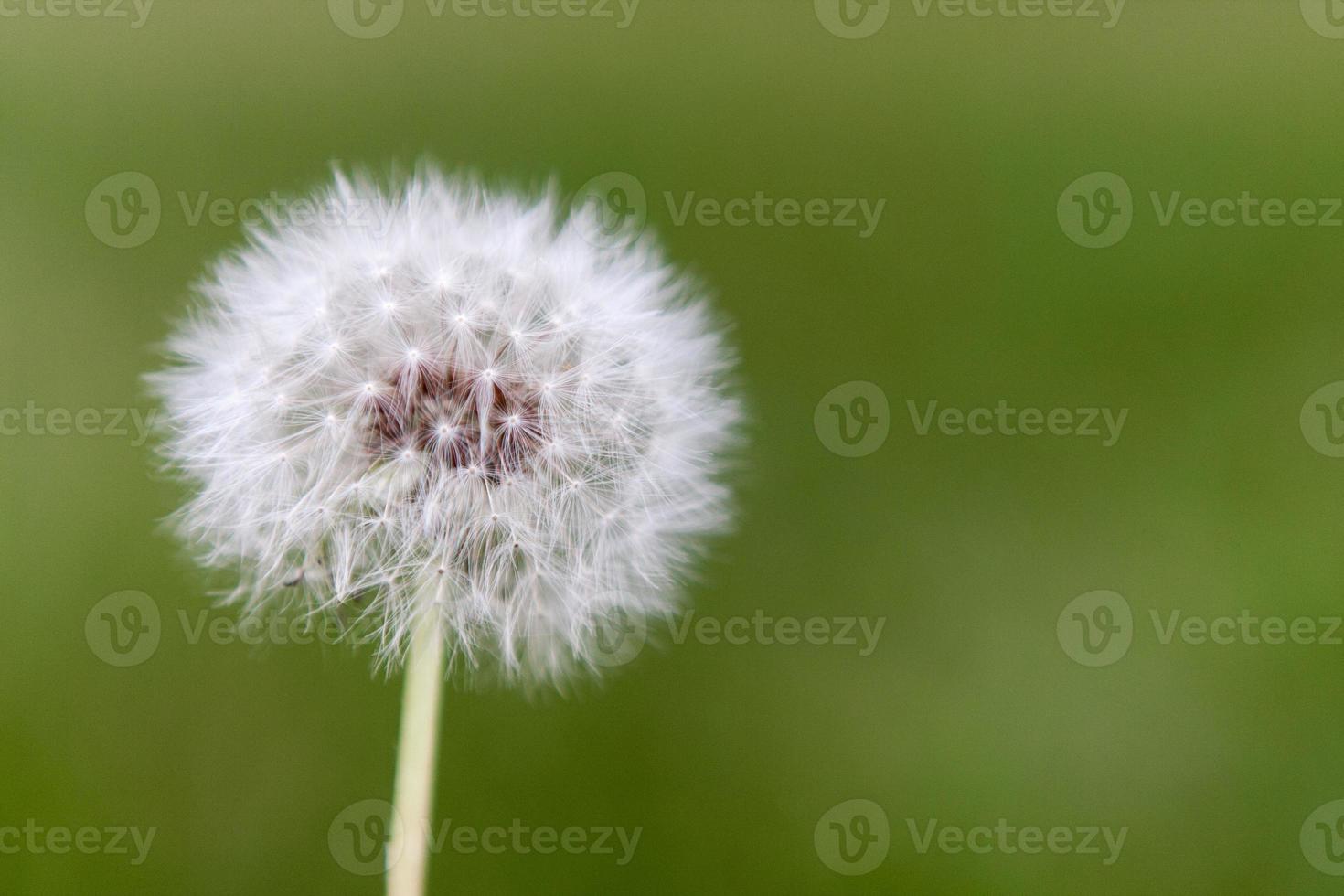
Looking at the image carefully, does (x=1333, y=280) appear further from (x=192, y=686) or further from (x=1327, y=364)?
(x=192, y=686)

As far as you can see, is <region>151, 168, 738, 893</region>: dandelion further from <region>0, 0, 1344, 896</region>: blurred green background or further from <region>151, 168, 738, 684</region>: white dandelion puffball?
<region>0, 0, 1344, 896</region>: blurred green background

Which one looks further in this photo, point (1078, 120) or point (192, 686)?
point (1078, 120)

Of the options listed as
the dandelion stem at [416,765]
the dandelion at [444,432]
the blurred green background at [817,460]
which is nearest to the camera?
the dandelion stem at [416,765]

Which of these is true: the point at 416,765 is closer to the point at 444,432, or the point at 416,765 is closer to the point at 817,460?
the point at 444,432

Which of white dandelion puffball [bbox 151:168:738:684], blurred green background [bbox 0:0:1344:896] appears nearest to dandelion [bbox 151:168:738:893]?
white dandelion puffball [bbox 151:168:738:684]

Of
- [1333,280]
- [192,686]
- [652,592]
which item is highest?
[1333,280]

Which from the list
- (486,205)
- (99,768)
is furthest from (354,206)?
(99,768)

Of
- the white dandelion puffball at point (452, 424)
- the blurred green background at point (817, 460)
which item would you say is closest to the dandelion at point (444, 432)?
the white dandelion puffball at point (452, 424)

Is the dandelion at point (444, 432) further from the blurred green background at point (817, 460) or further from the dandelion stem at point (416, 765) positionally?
the blurred green background at point (817, 460)
